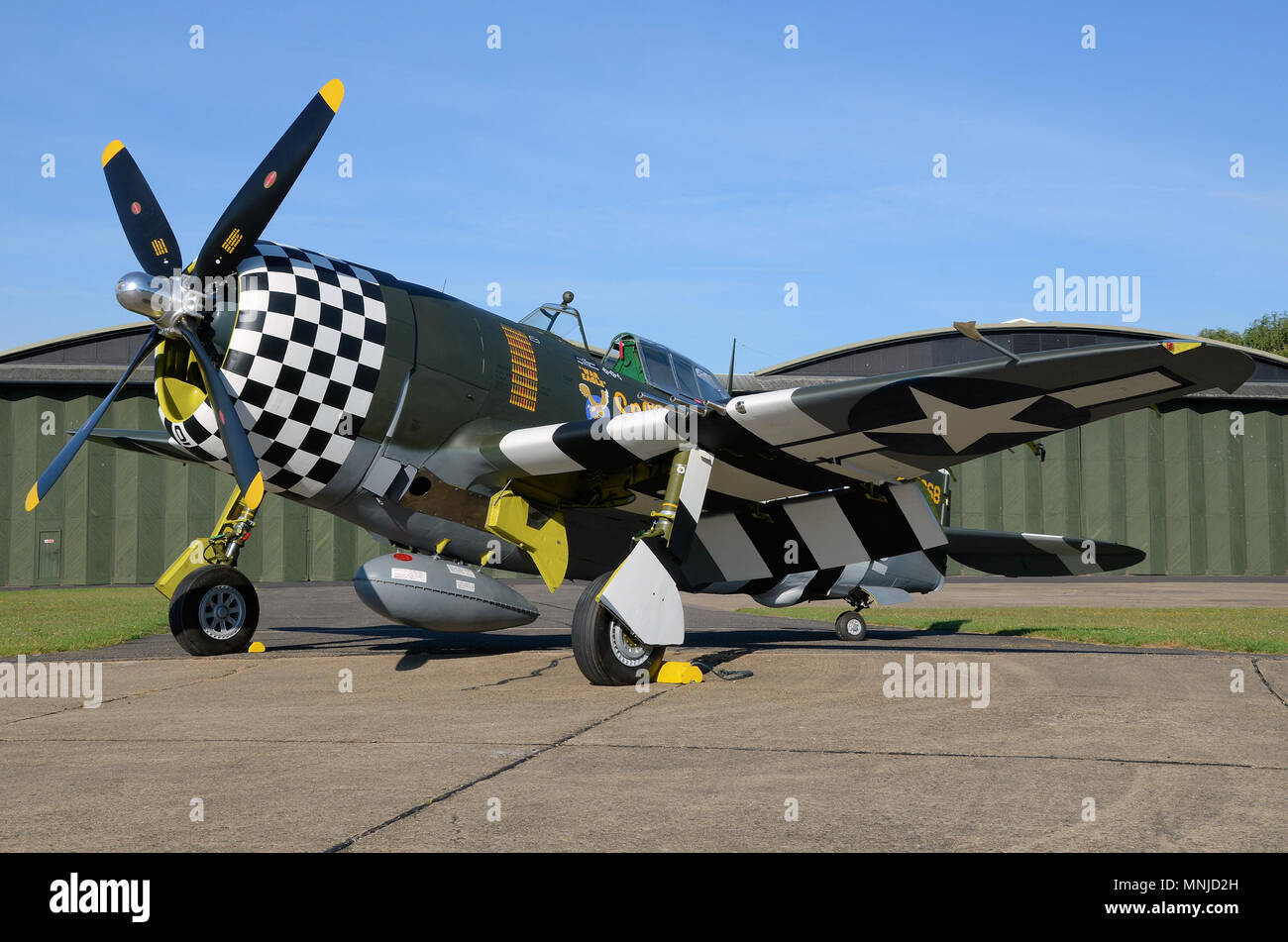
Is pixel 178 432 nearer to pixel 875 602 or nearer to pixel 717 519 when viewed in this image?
pixel 717 519

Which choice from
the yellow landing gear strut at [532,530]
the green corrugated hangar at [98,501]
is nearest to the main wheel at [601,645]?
the yellow landing gear strut at [532,530]

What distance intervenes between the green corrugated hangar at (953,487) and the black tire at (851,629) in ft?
62.3

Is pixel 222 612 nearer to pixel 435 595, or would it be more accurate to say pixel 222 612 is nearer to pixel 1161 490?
pixel 435 595

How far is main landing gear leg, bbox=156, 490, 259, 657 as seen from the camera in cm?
981

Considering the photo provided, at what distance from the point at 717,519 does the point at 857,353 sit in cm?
2781

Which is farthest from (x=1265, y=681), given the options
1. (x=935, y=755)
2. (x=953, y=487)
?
(x=953, y=487)

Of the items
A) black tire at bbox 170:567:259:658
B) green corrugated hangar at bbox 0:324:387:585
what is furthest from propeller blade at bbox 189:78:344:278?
green corrugated hangar at bbox 0:324:387:585

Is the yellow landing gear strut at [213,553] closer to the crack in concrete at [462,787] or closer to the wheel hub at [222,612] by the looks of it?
the wheel hub at [222,612]

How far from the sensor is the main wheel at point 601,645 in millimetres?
7410

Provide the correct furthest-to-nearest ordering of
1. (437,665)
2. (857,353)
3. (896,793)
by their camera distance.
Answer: (857,353) < (437,665) < (896,793)

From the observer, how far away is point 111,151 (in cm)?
885

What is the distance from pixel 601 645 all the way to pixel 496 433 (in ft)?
7.89

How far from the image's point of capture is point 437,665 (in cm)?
913
